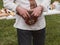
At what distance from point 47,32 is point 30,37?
8.64 ft

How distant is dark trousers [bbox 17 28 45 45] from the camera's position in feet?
7.34

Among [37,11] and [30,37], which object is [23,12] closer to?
[37,11]

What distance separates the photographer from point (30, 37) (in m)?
2.26

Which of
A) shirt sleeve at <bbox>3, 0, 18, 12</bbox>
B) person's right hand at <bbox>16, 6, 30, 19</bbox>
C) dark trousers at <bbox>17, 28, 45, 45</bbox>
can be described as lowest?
dark trousers at <bbox>17, 28, 45, 45</bbox>

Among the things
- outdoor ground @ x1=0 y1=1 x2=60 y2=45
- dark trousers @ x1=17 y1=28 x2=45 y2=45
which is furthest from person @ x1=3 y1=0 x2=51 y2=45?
outdoor ground @ x1=0 y1=1 x2=60 y2=45

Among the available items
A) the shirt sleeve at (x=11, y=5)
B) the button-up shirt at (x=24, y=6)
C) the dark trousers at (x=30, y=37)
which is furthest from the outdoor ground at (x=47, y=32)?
the shirt sleeve at (x=11, y=5)

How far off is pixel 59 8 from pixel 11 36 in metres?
2.16

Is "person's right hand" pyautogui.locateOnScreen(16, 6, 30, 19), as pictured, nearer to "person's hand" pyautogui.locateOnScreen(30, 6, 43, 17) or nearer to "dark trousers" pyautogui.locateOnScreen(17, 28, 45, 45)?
"person's hand" pyautogui.locateOnScreen(30, 6, 43, 17)

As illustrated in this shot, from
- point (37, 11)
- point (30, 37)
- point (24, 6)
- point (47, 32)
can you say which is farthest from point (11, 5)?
point (47, 32)

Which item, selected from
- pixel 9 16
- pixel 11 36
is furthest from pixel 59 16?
pixel 11 36

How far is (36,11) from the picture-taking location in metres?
2.08

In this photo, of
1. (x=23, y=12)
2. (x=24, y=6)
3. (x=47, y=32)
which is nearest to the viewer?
(x=23, y=12)

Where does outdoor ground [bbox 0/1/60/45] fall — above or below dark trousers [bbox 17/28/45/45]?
below

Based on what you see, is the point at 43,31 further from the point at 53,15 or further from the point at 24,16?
the point at 53,15
